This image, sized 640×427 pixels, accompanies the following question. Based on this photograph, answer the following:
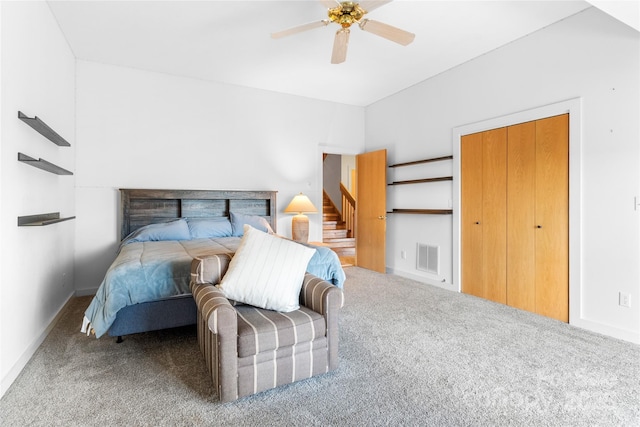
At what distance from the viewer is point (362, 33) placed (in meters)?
3.29

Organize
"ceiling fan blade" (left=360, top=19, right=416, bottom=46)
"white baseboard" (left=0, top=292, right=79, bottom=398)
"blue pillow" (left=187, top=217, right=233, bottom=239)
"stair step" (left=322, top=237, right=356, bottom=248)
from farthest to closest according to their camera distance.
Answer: "stair step" (left=322, top=237, right=356, bottom=248) → "blue pillow" (left=187, top=217, right=233, bottom=239) → "ceiling fan blade" (left=360, top=19, right=416, bottom=46) → "white baseboard" (left=0, top=292, right=79, bottom=398)

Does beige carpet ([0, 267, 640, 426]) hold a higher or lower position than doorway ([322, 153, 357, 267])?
lower

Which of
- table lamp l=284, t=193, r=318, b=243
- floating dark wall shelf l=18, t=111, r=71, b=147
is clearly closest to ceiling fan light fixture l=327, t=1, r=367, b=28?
floating dark wall shelf l=18, t=111, r=71, b=147

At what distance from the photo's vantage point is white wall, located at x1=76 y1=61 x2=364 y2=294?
395 centimetres

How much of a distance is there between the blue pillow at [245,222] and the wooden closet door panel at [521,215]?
2870mm

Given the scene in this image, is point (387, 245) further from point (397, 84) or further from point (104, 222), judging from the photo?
point (104, 222)

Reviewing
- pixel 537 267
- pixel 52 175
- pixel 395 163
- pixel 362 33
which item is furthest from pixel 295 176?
pixel 537 267

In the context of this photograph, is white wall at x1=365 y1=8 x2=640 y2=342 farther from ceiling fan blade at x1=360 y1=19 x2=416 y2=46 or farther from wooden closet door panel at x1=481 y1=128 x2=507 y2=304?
ceiling fan blade at x1=360 y1=19 x2=416 y2=46

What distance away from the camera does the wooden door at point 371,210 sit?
5.12 m

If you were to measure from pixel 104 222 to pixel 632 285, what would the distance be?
5361mm

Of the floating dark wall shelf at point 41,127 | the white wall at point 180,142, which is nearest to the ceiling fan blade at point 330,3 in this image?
the floating dark wall shelf at point 41,127

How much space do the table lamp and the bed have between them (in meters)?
0.30

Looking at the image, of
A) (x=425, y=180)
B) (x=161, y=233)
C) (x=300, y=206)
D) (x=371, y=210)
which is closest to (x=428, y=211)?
(x=425, y=180)

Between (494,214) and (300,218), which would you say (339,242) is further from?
(494,214)
